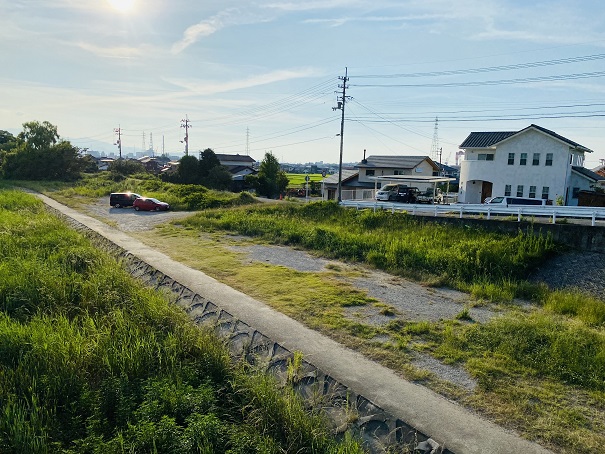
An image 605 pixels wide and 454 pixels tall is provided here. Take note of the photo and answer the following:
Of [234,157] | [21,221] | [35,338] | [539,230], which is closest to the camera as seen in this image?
[35,338]

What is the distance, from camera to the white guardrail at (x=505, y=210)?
13.4 meters

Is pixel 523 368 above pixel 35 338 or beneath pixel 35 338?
beneath

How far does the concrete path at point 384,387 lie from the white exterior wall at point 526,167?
22709mm

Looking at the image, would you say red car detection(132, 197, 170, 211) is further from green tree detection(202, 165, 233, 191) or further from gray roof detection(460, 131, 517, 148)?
gray roof detection(460, 131, 517, 148)

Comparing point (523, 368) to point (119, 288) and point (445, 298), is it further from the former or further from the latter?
point (119, 288)

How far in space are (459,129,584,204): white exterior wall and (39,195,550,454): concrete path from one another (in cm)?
2271

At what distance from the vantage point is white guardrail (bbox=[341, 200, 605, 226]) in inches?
529

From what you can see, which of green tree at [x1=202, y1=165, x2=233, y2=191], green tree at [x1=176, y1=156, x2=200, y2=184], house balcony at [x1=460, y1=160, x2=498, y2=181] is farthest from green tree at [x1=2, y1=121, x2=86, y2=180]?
house balcony at [x1=460, y1=160, x2=498, y2=181]

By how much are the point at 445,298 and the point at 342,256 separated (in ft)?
14.9

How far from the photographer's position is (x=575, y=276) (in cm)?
1148

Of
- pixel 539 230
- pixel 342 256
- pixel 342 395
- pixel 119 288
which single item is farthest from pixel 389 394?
pixel 539 230

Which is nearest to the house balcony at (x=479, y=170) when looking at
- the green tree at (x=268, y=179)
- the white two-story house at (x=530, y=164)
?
the white two-story house at (x=530, y=164)

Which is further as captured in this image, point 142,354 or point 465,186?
point 465,186

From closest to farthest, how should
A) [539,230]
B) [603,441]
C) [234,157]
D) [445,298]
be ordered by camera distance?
1. [603,441]
2. [445,298]
3. [539,230]
4. [234,157]
